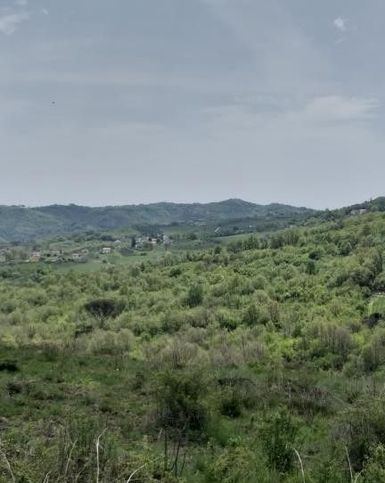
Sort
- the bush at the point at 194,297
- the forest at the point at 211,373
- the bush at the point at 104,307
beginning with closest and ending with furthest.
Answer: the forest at the point at 211,373, the bush at the point at 194,297, the bush at the point at 104,307

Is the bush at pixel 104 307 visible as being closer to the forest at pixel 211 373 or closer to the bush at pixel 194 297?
the forest at pixel 211 373

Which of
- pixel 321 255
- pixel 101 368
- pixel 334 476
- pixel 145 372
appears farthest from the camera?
pixel 321 255

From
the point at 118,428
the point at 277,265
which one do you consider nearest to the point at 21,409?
the point at 118,428

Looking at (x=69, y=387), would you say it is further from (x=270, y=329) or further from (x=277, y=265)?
(x=277, y=265)

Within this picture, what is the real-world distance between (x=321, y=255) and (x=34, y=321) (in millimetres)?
31693

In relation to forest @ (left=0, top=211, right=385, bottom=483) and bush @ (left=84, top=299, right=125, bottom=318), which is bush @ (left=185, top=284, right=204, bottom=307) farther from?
bush @ (left=84, top=299, right=125, bottom=318)

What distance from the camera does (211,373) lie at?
1762 cm

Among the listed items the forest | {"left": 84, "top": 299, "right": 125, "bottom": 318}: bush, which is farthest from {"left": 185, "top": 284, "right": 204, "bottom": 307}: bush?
{"left": 84, "top": 299, "right": 125, "bottom": 318}: bush

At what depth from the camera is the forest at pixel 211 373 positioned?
7.88m

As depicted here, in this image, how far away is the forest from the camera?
788cm

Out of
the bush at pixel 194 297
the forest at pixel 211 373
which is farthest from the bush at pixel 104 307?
the bush at pixel 194 297

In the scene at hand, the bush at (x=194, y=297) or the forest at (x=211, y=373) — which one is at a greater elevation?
the forest at (x=211, y=373)

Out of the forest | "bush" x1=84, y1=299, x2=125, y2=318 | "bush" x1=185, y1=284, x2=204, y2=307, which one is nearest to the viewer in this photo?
the forest

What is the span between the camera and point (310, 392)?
16.0m
